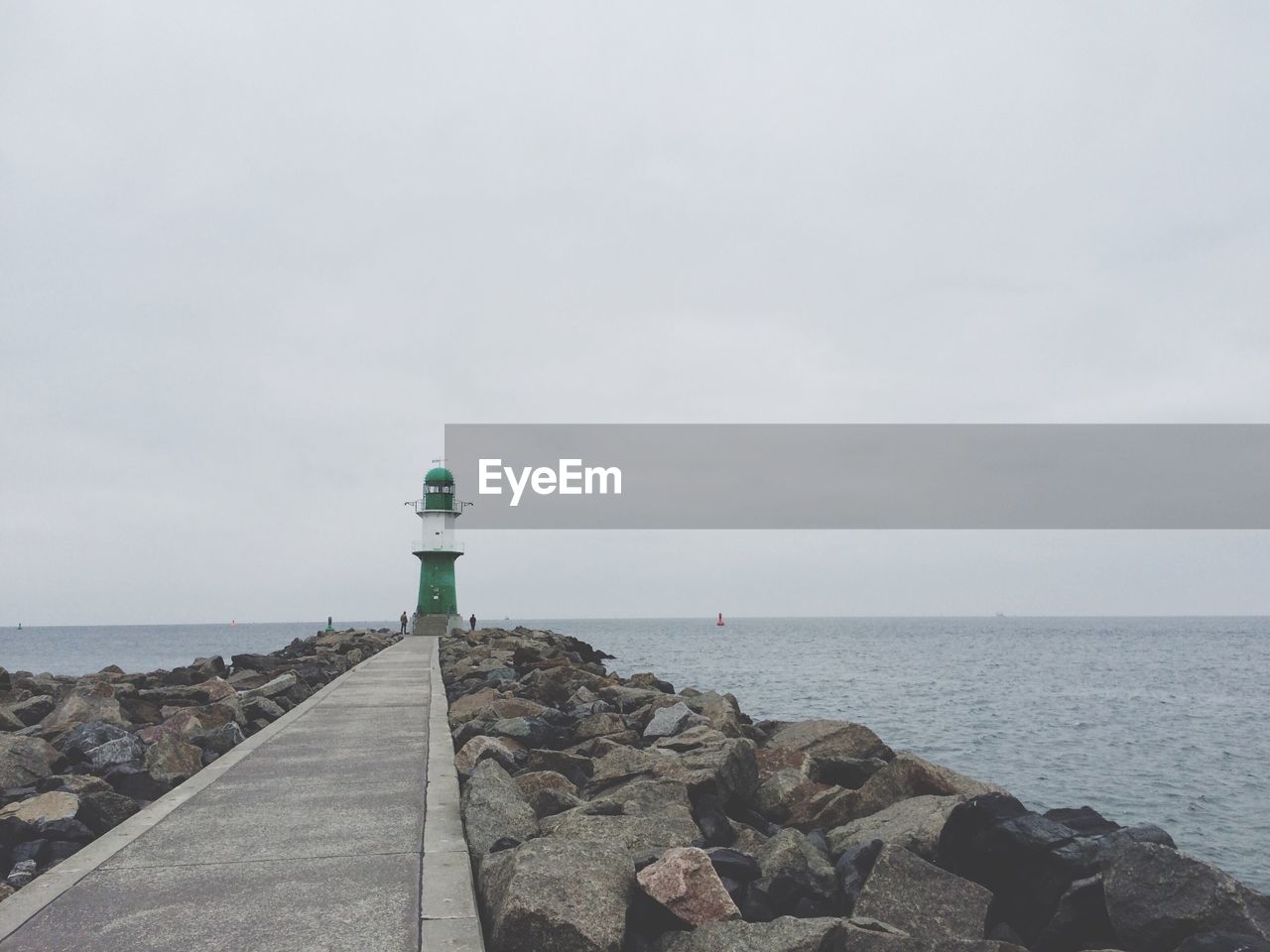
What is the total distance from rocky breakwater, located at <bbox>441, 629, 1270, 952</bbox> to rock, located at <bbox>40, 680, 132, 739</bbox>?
196 inches

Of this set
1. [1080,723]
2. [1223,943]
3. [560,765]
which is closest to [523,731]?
[560,765]

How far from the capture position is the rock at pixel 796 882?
5121mm

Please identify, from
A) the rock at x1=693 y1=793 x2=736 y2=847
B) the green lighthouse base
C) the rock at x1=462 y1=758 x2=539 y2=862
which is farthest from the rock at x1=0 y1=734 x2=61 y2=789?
the green lighthouse base

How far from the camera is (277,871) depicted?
4.81 meters

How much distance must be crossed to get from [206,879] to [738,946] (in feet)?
8.33

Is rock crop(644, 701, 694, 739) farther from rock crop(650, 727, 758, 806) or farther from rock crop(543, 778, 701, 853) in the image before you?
rock crop(543, 778, 701, 853)

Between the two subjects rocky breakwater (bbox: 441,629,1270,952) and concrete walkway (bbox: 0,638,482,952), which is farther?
rocky breakwater (bbox: 441,629,1270,952)

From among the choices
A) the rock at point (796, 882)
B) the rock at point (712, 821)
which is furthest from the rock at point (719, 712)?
the rock at point (796, 882)

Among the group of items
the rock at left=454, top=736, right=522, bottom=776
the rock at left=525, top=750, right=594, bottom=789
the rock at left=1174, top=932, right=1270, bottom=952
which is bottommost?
the rock at left=1174, top=932, right=1270, bottom=952

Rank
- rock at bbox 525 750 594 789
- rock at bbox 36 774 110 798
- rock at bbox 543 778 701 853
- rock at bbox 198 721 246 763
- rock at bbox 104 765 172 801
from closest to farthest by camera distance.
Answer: rock at bbox 543 778 701 853
rock at bbox 36 774 110 798
rock at bbox 104 765 172 801
rock at bbox 525 750 594 789
rock at bbox 198 721 246 763

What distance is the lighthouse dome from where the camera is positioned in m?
35.5

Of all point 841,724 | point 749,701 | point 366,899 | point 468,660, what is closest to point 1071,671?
point 749,701

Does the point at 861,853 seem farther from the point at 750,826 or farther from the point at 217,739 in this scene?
the point at 217,739

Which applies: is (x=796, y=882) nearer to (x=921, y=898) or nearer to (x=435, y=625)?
(x=921, y=898)
